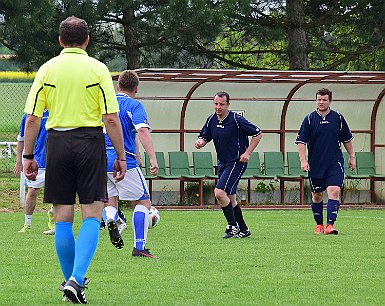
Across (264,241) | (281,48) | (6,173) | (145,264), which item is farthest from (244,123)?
(281,48)

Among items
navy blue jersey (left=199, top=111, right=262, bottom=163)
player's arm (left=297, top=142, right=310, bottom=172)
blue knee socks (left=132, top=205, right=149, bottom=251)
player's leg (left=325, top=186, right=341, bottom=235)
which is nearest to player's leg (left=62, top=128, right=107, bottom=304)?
blue knee socks (left=132, top=205, right=149, bottom=251)

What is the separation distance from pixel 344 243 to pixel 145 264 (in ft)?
11.6

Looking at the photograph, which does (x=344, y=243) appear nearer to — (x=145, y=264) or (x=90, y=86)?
(x=145, y=264)

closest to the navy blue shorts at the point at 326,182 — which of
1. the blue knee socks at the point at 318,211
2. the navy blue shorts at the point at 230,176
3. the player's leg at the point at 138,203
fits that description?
the blue knee socks at the point at 318,211

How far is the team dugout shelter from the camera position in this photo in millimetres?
22922

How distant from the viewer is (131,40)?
25.3m

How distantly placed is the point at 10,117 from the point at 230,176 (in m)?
20.0

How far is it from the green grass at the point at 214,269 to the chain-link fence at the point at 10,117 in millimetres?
11437

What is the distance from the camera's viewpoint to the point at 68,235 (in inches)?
309

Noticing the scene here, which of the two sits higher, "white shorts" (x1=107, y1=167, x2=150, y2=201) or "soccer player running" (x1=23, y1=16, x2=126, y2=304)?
"soccer player running" (x1=23, y1=16, x2=126, y2=304)

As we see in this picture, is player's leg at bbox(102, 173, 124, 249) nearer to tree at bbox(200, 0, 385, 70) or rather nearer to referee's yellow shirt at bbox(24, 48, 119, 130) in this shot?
referee's yellow shirt at bbox(24, 48, 119, 130)

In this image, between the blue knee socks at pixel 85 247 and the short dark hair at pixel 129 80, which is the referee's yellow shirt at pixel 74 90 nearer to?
the blue knee socks at pixel 85 247

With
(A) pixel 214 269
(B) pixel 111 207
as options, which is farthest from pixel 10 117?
(A) pixel 214 269

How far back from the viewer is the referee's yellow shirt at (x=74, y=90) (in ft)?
25.5
